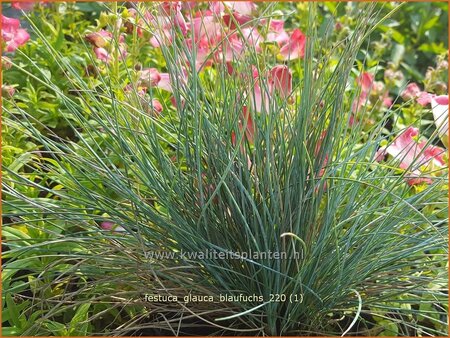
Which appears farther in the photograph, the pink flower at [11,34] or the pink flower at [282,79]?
the pink flower at [11,34]

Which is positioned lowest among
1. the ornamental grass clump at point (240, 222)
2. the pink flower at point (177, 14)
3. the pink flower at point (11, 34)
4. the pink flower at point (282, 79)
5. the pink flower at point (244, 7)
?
the ornamental grass clump at point (240, 222)

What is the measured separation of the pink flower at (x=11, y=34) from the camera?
58.9 inches

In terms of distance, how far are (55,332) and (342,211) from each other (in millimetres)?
554

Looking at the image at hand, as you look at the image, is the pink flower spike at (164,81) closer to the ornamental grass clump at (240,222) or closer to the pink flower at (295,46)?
the ornamental grass clump at (240,222)

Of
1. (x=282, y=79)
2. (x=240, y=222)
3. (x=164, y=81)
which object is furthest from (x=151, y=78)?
(x=240, y=222)

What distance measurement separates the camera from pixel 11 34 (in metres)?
1.51

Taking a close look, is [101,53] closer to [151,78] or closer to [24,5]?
[151,78]

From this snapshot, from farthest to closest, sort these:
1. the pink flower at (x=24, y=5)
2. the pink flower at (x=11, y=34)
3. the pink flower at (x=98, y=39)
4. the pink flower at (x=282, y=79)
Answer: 1. the pink flower at (x=24, y=5)
2. the pink flower at (x=11, y=34)
3. the pink flower at (x=98, y=39)
4. the pink flower at (x=282, y=79)

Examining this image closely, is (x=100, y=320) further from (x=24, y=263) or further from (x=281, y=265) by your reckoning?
(x=281, y=265)

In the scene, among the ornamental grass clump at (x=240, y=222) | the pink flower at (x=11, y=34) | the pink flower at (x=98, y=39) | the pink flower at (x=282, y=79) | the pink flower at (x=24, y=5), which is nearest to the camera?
the ornamental grass clump at (x=240, y=222)

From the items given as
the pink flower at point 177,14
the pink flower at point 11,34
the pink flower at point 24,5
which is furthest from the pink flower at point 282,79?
the pink flower at point 24,5

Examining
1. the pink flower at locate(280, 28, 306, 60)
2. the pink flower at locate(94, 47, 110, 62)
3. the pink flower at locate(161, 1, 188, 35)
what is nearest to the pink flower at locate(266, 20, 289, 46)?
the pink flower at locate(280, 28, 306, 60)

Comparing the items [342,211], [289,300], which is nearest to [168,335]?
[289,300]

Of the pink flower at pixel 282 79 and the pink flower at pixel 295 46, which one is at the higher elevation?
the pink flower at pixel 282 79
